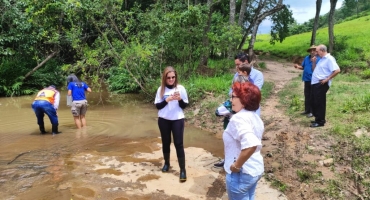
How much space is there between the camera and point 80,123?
8.93 m

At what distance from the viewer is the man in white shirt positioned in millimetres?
6602

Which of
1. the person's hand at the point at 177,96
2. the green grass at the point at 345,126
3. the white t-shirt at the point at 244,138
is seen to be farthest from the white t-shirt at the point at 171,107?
the white t-shirt at the point at 244,138

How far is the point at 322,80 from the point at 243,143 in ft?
15.6

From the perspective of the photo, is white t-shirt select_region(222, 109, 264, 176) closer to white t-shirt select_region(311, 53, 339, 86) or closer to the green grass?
the green grass

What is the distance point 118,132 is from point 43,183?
3.48 meters

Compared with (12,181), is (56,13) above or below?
above

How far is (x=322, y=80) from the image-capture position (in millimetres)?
6680

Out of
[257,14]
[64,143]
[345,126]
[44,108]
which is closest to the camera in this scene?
[345,126]

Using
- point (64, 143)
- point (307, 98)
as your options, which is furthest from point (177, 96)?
point (307, 98)

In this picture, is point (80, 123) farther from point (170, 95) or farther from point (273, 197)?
point (273, 197)

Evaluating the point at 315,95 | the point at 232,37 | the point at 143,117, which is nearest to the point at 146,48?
the point at 143,117

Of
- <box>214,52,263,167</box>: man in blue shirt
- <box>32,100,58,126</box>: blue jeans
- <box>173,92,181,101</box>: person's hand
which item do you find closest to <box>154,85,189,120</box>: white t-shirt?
<box>173,92,181,101</box>: person's hand

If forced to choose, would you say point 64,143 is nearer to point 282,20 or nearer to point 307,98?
point 307,98

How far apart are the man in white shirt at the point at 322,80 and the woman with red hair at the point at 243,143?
176 inches
